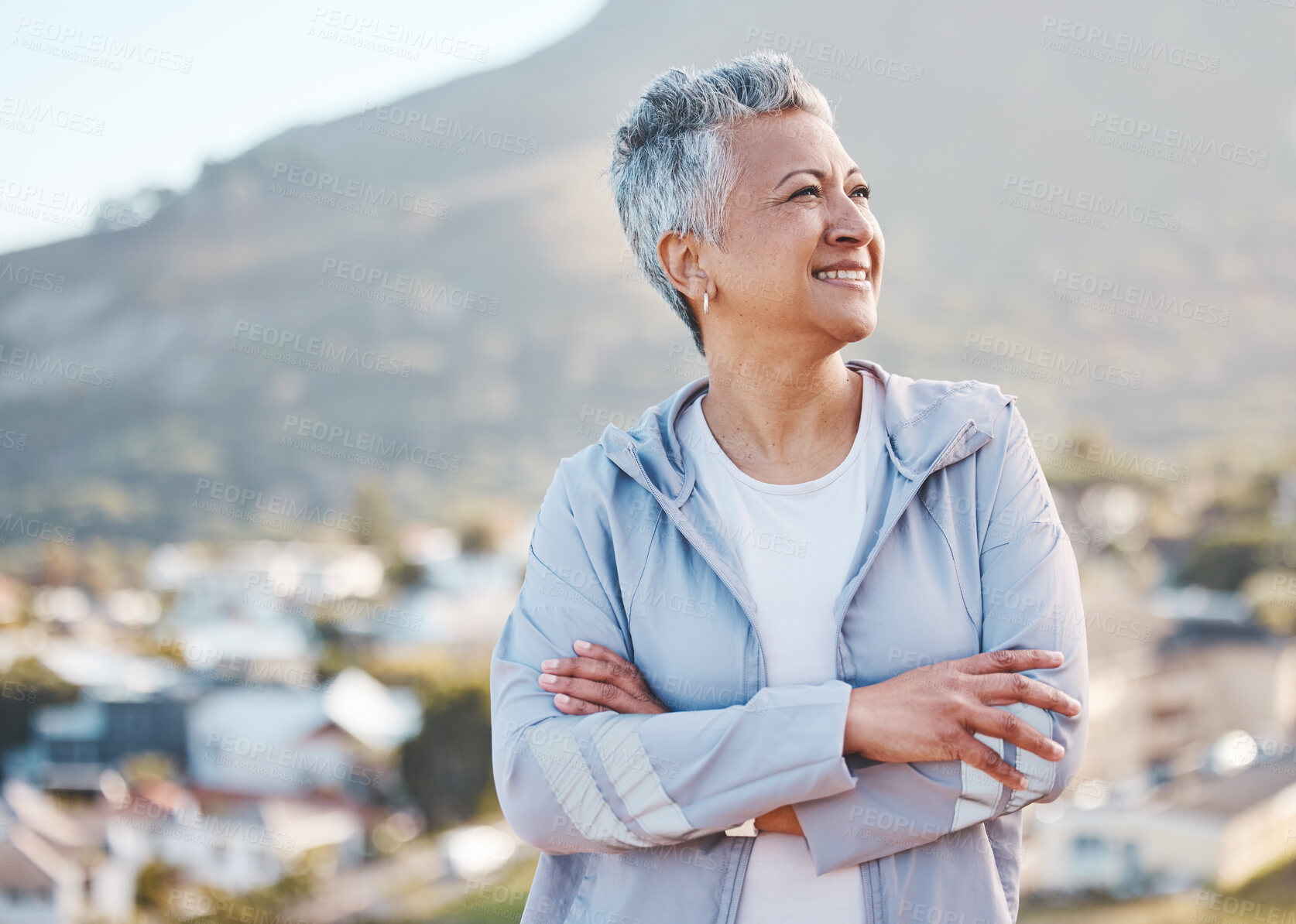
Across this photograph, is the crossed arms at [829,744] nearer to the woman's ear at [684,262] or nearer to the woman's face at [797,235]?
the woman's face at [797,235]

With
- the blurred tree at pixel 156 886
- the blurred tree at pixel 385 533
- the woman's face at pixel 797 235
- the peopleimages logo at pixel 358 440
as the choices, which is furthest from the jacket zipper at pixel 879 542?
the peopleimages logo at pixel 358 440

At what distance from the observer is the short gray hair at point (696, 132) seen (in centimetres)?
161

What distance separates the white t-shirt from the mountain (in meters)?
72.2

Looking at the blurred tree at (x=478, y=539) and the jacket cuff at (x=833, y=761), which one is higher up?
the jacket cuff at (x=833, y=761)

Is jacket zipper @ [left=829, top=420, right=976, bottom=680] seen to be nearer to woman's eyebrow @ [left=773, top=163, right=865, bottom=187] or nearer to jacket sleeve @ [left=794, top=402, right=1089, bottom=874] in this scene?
jacket sleeve @ [left=794, top=402, right=1089, bottom=874]

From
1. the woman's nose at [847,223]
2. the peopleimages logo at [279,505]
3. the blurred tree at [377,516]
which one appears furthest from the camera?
the peopleimages logo at [279,505]

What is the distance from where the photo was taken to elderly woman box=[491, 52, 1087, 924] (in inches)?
54.4

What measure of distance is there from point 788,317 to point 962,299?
9630 cm

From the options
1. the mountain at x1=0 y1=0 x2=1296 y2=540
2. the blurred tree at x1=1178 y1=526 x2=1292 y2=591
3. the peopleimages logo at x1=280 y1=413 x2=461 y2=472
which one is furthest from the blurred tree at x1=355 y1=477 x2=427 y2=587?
the blurred tree at x1=1178 y1=526 x2=1292 y2=591

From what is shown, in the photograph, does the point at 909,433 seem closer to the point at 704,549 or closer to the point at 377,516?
the point at 704,549

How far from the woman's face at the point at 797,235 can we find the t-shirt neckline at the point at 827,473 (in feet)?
0.38

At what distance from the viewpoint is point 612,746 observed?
4.66ft

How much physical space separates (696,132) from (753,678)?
82 cm

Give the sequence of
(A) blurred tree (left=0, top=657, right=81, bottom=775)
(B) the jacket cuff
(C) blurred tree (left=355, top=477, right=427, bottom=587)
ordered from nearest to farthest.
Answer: (B) the jacket cuff
(A) blurred tree (left=0, top=657, right=81, bottom=775)
(C) blurred tree (left=355, top=477, right=427, bottom=587)
